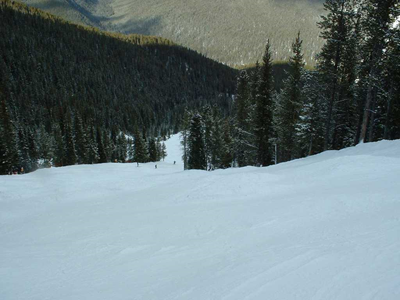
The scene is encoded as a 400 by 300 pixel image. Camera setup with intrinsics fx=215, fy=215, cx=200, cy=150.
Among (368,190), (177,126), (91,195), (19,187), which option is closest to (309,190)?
(368,190)

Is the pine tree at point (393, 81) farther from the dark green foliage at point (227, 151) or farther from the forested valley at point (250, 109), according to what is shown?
the dark green foliage at point (227, 151)

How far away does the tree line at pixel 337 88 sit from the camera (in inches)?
612

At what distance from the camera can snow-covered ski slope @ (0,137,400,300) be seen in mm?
3598

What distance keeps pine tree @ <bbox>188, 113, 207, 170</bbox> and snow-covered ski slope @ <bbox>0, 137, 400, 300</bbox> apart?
19.7m

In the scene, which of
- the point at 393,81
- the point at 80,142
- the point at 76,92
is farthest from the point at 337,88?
the point at 76,92

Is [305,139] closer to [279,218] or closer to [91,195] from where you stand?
[279,218]

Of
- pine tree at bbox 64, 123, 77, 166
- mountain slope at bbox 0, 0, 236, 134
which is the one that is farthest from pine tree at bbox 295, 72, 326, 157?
mountain slope at bbox 0, 0, 236, 134

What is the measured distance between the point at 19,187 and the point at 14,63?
177180 millimetres

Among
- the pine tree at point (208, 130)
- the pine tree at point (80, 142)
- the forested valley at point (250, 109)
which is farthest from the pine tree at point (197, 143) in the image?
the pine tree at point (80, 142)

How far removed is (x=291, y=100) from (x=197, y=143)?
572 inches

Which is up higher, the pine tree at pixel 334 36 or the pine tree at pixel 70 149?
the pine tree at pixel 334 36

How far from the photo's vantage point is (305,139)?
22.7 m

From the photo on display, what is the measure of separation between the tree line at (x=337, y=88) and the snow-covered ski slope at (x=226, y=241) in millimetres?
9559

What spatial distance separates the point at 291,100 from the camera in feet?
66.9
